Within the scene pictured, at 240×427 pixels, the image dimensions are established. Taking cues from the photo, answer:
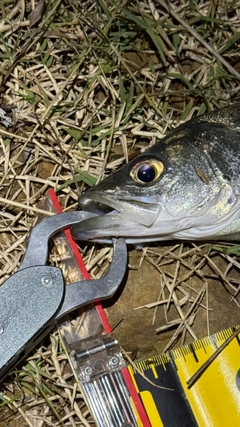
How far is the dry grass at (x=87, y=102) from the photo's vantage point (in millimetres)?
2930

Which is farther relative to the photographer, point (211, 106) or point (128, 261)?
point (211, 106)

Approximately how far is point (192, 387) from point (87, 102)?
1535mm

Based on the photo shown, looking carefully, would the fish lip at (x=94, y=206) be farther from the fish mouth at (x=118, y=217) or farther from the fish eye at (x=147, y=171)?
the fish eye at (x=147, y=171)

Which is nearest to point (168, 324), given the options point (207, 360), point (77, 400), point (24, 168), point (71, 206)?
point (207, 360)

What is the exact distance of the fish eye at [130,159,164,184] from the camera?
8.63 ft

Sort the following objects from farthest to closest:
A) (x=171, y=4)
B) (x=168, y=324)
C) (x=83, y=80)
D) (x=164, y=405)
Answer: (x=171, y=4)
(x=83, y=80)
(x=168, y=324)
(x=164, y=405)

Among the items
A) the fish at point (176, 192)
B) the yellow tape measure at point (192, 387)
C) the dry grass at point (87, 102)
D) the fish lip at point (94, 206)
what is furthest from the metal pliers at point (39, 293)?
the yellow tape measure at point (192, 387)

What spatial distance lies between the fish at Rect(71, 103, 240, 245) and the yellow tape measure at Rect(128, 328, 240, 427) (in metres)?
0.58

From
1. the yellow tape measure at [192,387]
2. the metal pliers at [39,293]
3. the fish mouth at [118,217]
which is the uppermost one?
the fish mouth at [118,217]

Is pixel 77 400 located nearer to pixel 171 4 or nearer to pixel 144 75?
pixel 144 75

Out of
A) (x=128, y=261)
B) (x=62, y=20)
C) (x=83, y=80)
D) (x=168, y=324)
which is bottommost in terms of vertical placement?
(x=168, y=324)

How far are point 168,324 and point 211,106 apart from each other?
120 cm

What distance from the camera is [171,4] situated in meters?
3.44

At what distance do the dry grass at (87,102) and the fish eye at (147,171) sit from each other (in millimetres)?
444
